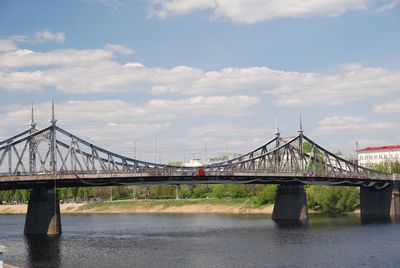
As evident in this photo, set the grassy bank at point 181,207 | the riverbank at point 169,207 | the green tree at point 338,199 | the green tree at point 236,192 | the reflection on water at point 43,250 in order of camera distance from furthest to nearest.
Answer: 1. the green tree at point 236,192
2. the riverbank at point 169,207
3. the grassy bank at point 181,207
4. the green tree at point 338,199
5. the reflection on water at point 43,250

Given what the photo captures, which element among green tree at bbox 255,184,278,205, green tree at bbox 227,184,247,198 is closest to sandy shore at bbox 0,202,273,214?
green tree at bbox 255,184,278,205

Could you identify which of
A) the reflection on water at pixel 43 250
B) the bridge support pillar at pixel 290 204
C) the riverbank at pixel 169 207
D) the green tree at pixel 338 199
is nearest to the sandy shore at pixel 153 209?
the riverbank at pixel 169 207

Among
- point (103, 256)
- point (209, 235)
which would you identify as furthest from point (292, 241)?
point (103, 256)

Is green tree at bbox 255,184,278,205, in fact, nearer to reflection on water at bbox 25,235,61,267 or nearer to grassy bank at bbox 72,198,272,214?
grassy bank at bbox 72,198,272,214

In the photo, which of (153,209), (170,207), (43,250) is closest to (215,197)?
(170,207)

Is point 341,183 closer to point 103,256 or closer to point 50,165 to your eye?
point 50,165

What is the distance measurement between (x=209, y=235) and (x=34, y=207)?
21644 millimetres

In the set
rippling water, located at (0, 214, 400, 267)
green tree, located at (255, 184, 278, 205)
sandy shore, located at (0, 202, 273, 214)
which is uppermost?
green tree, located at (255, 184, 278, 205)

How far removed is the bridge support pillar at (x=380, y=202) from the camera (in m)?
110

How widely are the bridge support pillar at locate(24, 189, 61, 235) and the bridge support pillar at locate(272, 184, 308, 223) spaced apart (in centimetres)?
3719

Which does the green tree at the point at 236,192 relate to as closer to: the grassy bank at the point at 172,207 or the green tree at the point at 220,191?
the grassy bank at the point at 172,207

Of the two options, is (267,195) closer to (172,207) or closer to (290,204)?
(290,204)

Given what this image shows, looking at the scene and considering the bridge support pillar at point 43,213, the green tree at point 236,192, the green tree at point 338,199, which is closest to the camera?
the bridge support pillar at point 43,213

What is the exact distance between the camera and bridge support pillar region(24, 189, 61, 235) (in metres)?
→ 83.7
